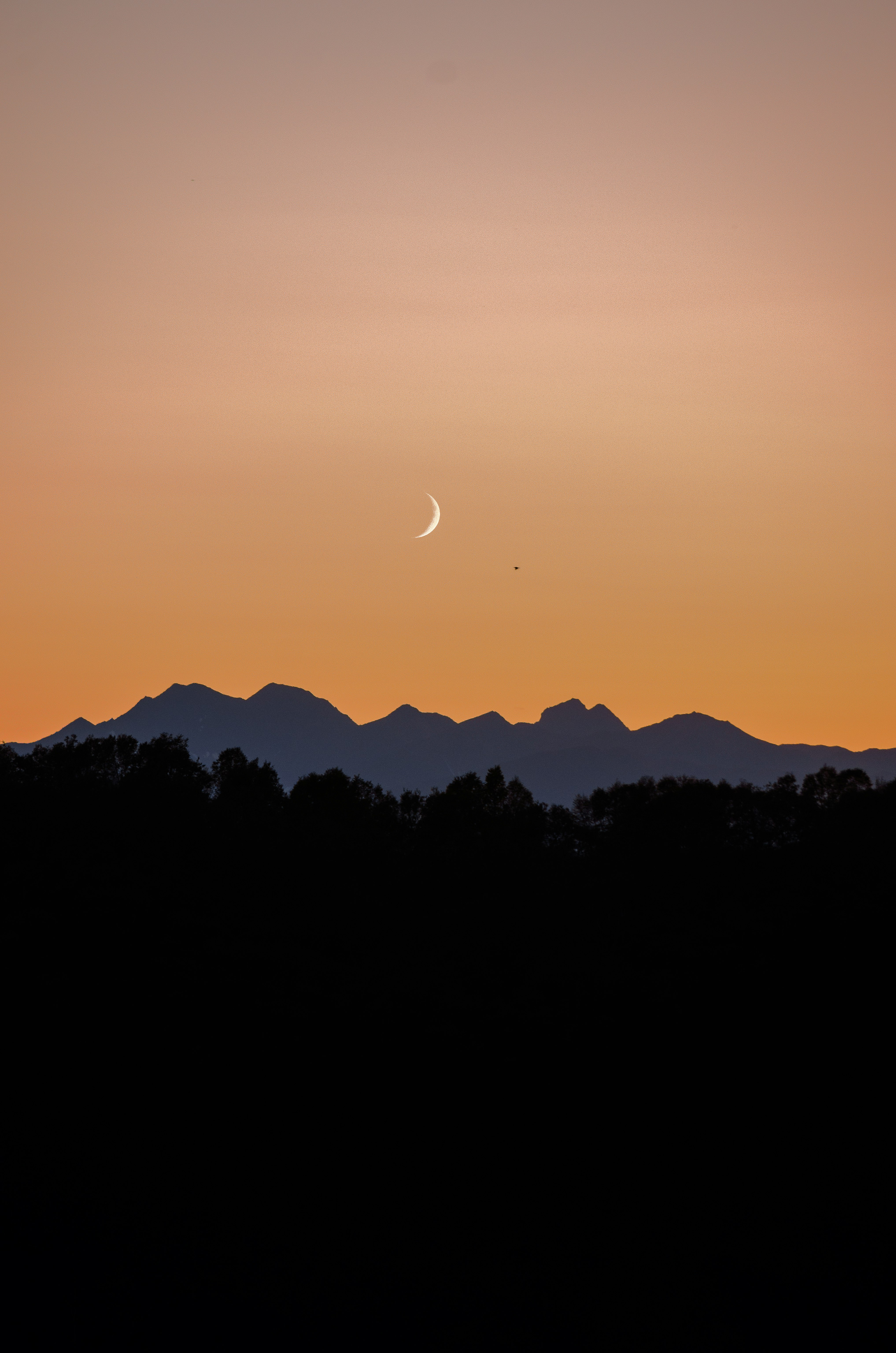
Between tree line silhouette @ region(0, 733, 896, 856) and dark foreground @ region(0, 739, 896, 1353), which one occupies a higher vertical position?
tree line silhouette @ region(0, 733, 896, 856)

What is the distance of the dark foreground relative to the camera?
37875mm

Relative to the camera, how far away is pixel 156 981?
206 feet

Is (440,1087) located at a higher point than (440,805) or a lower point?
lower

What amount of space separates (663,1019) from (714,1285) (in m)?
24.0

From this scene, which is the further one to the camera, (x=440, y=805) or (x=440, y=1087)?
(x=440, y=805)

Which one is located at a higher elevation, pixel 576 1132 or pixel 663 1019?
pixel 663 1019

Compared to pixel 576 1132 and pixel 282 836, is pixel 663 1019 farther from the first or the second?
pixel 282 836

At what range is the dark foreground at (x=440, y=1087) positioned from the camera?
124ft

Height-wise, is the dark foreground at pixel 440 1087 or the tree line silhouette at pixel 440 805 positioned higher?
the tree line silhouette at pixel 440 805

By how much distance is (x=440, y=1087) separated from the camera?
5709cm

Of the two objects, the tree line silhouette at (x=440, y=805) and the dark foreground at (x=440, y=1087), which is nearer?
the dark foreground at (x=440, y=1087)

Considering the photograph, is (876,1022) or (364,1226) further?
(876,1022)

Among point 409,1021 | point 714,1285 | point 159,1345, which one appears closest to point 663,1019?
point 409,1021

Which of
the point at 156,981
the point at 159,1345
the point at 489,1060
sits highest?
the point at 156,981
